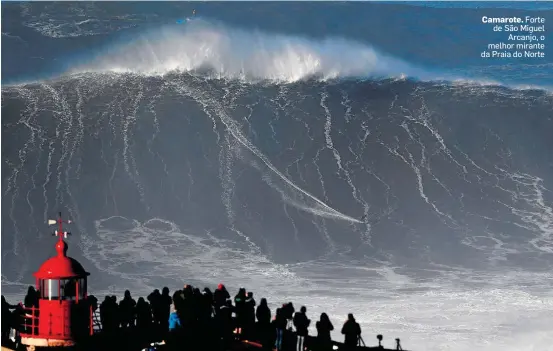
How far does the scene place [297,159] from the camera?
66.8m

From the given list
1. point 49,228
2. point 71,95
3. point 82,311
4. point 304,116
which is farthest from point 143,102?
point 82,311

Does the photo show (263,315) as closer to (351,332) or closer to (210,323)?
(210,323)

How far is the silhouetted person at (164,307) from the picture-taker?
72.1 feet

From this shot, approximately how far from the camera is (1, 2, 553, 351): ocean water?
2328 inches

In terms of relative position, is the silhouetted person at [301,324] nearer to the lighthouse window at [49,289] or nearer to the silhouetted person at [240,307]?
the silhouetted person at [240,307]

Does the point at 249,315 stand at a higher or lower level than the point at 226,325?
higher

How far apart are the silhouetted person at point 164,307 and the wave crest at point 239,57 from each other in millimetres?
50295

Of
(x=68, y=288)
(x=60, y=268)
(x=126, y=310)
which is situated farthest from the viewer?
(x=126, y=310)

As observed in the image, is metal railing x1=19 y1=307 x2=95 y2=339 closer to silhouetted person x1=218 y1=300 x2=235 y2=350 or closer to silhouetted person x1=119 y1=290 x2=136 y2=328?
silhouetted person x1=119 y1=290 x2=136 y2=328

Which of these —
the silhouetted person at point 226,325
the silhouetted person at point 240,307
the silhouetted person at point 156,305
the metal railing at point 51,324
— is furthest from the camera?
the silhouetted person at point 156,305

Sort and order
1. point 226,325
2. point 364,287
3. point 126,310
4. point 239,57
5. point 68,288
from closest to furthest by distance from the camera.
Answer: point 68,288
point 226,325
point 126,310
point 364,287
point 239,57

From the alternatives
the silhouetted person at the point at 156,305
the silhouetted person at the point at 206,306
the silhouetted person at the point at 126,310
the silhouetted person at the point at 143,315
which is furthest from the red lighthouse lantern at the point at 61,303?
the silhouetted person at the point at 206,306

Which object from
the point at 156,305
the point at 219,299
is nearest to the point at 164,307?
the point at 156,305

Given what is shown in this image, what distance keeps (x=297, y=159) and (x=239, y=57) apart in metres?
9.19
